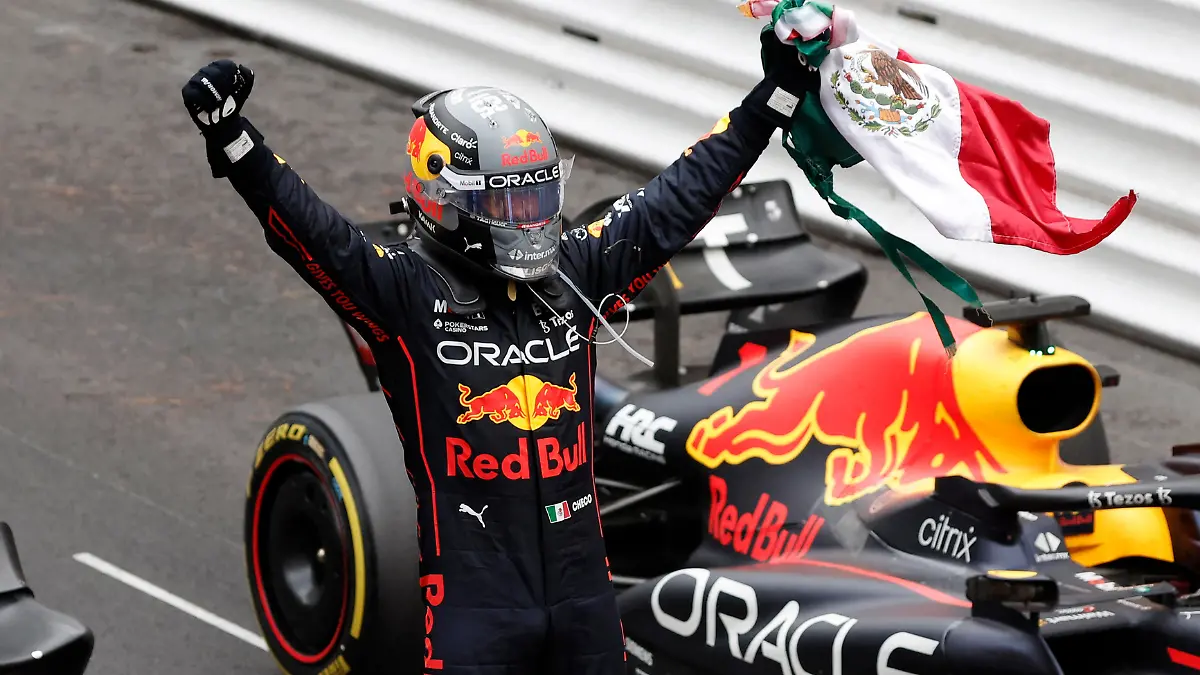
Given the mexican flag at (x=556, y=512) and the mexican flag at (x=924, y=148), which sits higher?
the mexican flag at (x=924, y=148)

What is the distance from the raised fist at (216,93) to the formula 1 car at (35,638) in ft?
3.33

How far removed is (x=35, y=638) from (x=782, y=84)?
205cm

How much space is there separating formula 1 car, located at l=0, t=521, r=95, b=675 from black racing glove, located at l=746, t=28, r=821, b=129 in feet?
6.25

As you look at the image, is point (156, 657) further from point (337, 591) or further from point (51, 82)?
point (51, 82)

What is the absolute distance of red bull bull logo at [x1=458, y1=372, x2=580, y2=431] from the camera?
4.19m

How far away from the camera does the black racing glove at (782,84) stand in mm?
4355

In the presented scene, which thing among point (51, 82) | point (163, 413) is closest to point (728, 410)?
point (163, 413)

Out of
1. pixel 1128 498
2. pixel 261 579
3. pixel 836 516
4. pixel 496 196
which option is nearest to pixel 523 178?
pixel 496 196

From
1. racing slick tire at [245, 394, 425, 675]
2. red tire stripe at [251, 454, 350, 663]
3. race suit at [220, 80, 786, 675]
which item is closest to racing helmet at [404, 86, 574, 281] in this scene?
race suit at [220, 80, 786, 675]

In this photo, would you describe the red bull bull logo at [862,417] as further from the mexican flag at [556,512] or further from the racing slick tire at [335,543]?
the mexican flag at [556,512]

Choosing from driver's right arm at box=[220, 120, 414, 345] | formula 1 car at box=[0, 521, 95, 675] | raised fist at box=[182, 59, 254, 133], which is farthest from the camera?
driver's right arm at box=[220, 120, 414, 345]

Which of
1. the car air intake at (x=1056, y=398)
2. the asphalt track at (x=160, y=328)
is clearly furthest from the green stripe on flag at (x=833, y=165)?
the asphalt track at (x=160, y=328)

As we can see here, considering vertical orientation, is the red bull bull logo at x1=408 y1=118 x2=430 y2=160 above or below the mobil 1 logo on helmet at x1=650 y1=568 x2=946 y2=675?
above

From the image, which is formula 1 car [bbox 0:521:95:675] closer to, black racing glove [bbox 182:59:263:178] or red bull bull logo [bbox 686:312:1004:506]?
black racing glove [bbox 182:59:263:178]
